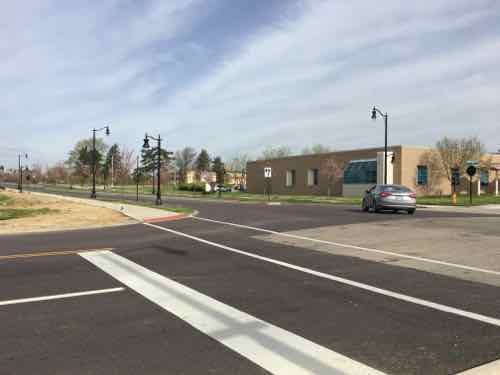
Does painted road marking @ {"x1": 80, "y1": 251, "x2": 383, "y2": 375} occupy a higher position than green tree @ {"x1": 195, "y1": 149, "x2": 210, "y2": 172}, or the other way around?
green tree @ {"x1": 195, "y1": 149, "x2": 210, "y2": 172}

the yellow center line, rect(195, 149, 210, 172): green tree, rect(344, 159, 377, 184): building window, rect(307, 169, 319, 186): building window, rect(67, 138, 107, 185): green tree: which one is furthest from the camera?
rect(195, 149, 210, 172): green tree

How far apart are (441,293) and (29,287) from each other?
6068 millimetres

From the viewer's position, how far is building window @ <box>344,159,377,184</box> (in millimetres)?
46438

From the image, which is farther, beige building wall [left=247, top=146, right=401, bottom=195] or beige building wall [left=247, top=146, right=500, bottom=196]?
beige building wall [left=247, top=146, right=401, bottom=195]

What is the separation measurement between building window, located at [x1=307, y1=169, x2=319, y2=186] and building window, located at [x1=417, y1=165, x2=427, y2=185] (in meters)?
13.1

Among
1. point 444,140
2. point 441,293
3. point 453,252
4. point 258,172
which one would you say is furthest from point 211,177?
point 441,293

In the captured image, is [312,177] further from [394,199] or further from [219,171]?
[394,199]

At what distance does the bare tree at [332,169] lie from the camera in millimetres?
50625

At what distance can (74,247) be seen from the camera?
11.1m

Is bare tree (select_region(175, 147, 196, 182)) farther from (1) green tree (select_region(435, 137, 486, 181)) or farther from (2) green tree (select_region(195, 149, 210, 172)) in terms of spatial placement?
(1) green tree (select_region(435, 137, 486, 181))

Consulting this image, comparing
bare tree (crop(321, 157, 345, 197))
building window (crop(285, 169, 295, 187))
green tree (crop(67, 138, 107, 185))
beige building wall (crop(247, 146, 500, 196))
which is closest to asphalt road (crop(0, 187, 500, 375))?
beige building wall (crop(247, 146, 500, 196))

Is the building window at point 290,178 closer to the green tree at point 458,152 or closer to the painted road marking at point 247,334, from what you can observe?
the green tree at point 458,152

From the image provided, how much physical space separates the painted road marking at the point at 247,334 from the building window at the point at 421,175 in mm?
43414

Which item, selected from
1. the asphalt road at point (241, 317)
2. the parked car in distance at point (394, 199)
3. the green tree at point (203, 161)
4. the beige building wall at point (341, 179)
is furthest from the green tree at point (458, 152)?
the green tree at point (203, 161)
